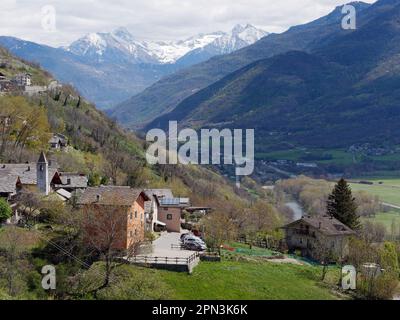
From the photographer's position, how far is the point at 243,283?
1554 inches

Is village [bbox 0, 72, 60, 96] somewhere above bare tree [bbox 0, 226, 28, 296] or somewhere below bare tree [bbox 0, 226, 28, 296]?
above

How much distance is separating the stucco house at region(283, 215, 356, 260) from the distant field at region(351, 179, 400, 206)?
249 ft

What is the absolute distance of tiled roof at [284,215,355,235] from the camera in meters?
61.2

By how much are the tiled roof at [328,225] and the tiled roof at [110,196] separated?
23.0m

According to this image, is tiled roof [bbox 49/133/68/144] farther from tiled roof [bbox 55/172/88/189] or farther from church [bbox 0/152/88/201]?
church [bbox 0/152/88/201]

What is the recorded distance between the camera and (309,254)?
199ft

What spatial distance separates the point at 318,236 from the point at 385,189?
101023mm

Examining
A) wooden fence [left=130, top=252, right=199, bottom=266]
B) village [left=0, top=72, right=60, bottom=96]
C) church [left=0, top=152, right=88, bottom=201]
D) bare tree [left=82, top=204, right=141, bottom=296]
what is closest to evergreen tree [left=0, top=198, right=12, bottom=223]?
church [left=0, top=152, right=88, bottom=201]

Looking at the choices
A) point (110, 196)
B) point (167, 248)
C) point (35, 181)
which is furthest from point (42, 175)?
point (167, 248)

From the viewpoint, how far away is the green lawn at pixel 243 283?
37050 mm

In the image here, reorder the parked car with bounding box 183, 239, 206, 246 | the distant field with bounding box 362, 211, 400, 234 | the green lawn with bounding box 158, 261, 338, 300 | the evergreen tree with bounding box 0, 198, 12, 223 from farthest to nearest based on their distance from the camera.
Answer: the distant field with bounding box 362, 211, 400, 234, the parked car with bounding box 183, 239, 206, 246, the evergreen tree with bounding box 0, 198, 12, 223, the green lawn with bounding box 158, 261, 338, 300

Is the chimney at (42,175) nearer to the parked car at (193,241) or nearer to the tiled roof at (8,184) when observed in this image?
the tiled roof at (8,184)

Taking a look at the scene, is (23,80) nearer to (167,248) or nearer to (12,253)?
(167,248)
